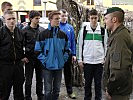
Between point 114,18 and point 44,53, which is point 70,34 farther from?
point 114,18

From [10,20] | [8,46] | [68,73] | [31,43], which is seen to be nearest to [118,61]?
[8,46]

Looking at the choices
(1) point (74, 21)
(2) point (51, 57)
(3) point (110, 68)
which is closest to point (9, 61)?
(2) point (51, 57)

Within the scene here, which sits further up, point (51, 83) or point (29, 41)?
point (29, 41)

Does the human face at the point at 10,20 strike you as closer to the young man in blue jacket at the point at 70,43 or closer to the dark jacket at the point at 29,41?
the dark jacket at the point at 29,41

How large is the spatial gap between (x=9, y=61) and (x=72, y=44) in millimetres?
1936

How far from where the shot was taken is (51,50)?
5742 millimetres

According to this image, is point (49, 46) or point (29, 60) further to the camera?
point (29, 60)

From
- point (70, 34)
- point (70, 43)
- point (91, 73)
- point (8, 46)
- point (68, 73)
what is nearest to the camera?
point (8, 46)

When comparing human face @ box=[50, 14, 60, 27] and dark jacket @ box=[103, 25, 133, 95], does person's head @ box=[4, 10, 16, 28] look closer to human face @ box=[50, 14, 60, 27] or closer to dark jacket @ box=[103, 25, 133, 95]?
human face @ box=[50, 14, 60, 27]

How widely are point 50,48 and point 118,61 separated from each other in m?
2.26

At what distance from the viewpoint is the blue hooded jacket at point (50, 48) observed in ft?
18.8

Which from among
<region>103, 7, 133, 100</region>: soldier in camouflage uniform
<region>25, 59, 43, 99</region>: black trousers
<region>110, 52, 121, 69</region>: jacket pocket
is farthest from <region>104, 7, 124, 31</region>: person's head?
<region>25, 59, 43, 99</region>: black trousers

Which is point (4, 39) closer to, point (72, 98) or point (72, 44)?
point (72, 44)

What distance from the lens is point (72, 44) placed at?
7078mm
